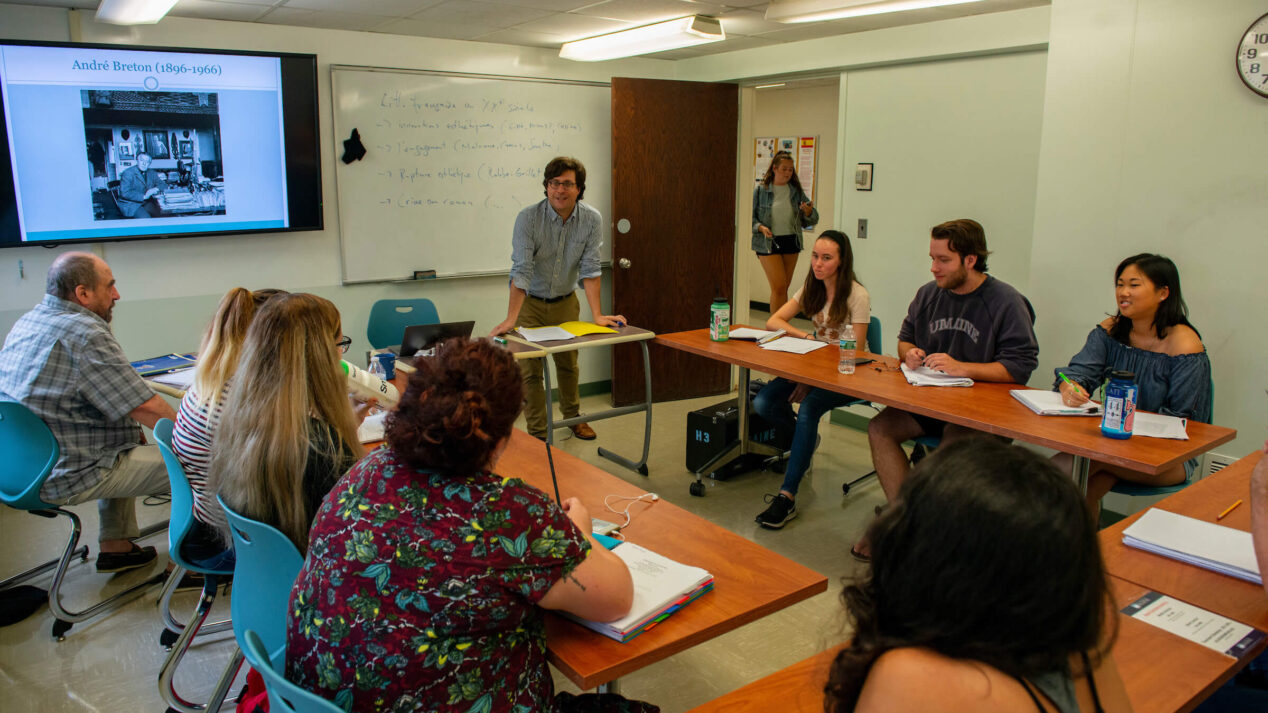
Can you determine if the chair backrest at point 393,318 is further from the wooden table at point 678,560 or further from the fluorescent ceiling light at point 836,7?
the wooden table at point 678,560

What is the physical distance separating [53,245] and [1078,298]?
461 cm

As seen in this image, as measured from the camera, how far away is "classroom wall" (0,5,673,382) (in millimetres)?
3975

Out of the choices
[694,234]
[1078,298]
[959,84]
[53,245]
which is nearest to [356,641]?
[1078,298]

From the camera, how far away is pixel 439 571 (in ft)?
4.22

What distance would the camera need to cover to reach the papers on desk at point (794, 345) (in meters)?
3.77

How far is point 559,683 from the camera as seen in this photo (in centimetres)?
252

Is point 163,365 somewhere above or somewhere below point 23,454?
above

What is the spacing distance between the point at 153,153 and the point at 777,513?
11.1ft

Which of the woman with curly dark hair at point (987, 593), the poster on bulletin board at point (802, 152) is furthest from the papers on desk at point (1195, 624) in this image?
the poster on bulletin board at point (802, 152)

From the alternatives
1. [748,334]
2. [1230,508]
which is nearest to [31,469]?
[748,334]

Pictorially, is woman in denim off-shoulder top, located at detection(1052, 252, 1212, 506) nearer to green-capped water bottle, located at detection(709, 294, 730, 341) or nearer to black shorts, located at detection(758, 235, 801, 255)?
green-capped water bottle, located at detection(709, 294, 730, 341)

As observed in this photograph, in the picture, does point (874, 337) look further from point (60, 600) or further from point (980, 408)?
point (60, 600)

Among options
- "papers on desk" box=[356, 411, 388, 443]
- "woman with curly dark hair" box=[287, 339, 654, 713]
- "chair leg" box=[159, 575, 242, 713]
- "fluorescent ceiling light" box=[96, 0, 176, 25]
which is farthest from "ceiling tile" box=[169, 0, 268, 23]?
"woman with curly dark hair" box=[287, 339, 654, 713]

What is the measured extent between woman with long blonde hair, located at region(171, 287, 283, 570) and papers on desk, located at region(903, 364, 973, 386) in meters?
2.24
